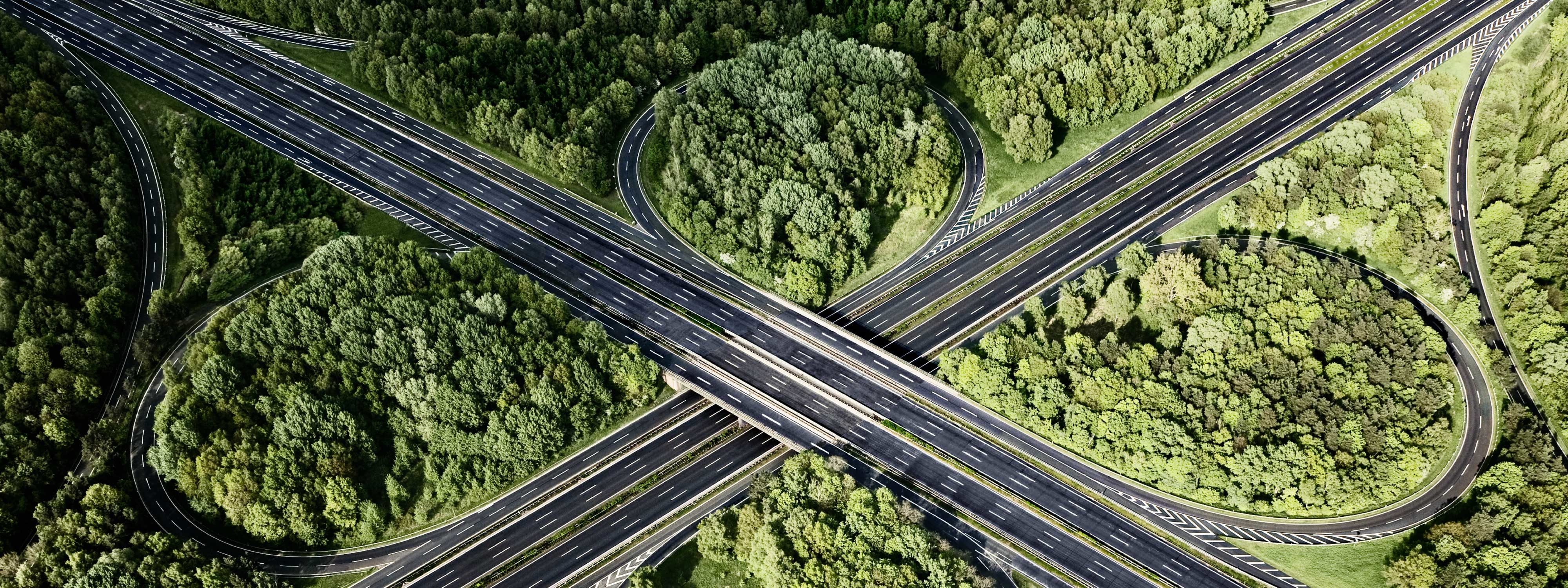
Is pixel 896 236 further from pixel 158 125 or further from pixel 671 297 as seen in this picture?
pixel 158 125

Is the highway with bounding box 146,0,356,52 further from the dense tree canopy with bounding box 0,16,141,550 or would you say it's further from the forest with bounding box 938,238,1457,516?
the forest with bounding box 938,238,1457,516

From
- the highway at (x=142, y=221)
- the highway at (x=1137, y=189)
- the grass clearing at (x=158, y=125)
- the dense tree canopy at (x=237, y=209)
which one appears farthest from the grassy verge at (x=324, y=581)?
the highway at (x=1137, y=189)

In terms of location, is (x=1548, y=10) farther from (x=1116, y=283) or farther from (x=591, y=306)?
(x=591, y=306)

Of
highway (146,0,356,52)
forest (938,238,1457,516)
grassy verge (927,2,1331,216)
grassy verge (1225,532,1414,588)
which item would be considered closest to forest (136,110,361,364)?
highway (146,0,356,52)

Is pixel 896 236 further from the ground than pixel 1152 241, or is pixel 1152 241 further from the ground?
pixel 1152 241

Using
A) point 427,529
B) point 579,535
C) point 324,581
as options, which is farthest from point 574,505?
point 324,581

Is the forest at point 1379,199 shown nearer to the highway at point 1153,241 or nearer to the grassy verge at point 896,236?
the highway at point 1153,241
